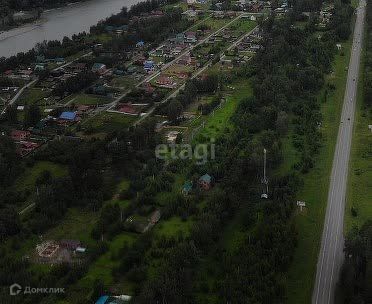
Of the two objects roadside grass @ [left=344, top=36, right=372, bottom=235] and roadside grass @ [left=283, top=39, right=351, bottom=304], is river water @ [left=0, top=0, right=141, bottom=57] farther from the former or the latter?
roadside grass @ [left=344, top=36, right=372, bottom=235]

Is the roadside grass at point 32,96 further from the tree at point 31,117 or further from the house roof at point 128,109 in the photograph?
the house roof at point 128,109

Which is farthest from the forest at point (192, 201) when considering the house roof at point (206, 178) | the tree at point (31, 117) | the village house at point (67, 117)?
the village house at point (67, 117)

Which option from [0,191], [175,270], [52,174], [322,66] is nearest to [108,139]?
[52,174]

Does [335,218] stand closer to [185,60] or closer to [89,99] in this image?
[89,99]

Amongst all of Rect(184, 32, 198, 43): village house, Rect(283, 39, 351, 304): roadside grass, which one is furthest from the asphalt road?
Rect(184, 32, 198, 43): village house

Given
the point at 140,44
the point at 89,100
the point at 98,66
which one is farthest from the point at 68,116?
the point at 140,44

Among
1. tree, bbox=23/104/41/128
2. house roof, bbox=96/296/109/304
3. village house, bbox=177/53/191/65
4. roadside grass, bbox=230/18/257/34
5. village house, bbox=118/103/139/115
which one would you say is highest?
tree, bbox=23/104/41/128

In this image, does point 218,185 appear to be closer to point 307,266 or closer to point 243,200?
point 243,200
